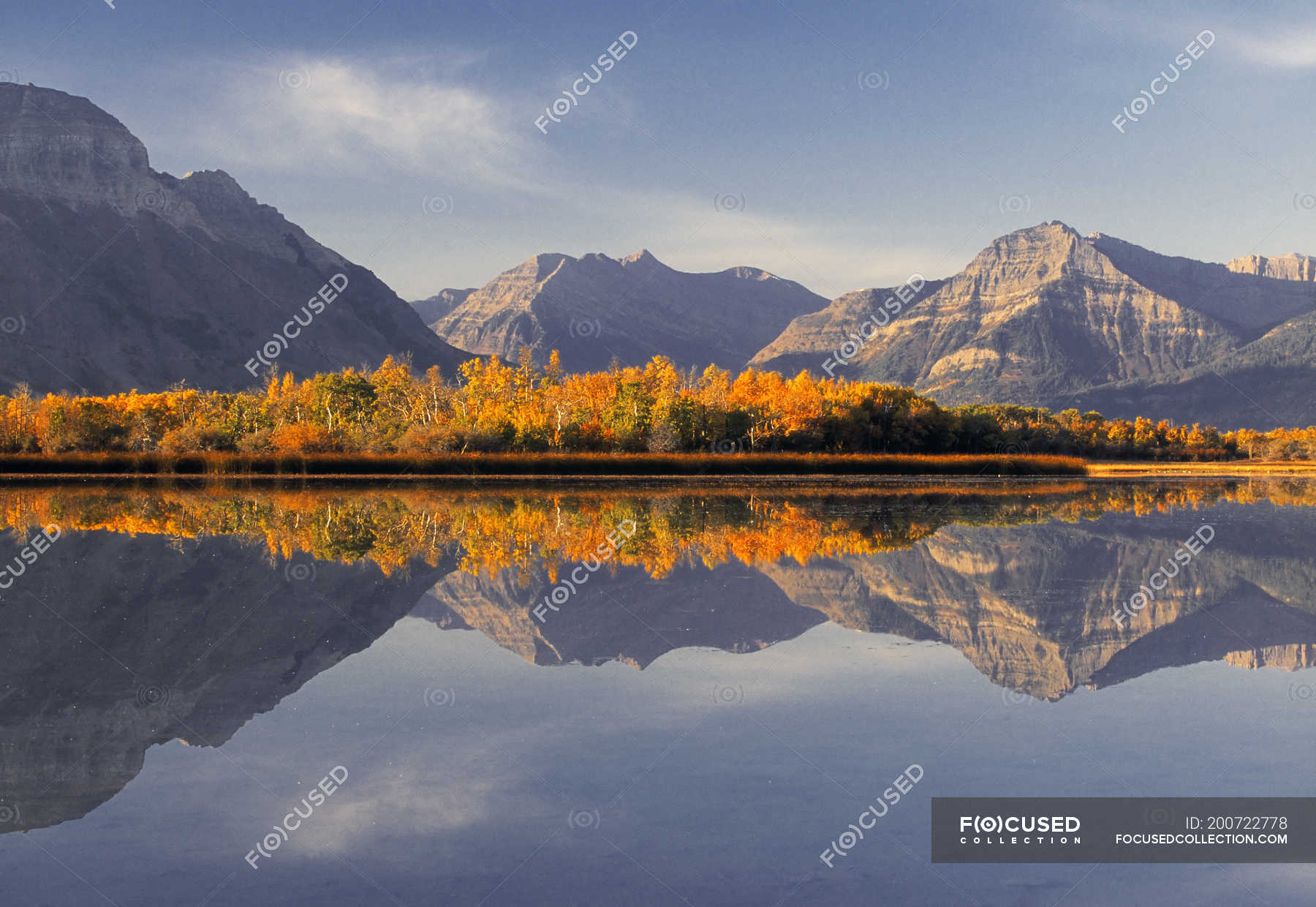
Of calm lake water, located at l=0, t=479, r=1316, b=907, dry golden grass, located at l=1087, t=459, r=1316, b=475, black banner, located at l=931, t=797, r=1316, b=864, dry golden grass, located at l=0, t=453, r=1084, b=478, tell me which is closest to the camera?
calm lake water, located at l=0, t=479, r=1316, b=907

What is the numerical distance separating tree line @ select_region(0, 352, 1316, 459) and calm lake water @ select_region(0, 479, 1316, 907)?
133 feet

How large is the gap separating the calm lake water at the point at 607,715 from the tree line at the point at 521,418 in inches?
1591

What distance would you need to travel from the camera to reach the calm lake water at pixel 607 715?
597 cm

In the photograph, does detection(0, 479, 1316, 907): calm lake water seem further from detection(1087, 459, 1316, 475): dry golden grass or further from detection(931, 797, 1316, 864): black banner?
detection(1087, 459, 1316, 475): dry golden grass

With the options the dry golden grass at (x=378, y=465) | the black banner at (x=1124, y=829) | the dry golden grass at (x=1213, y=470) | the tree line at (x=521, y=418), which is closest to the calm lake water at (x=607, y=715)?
the black banner at (x=1124, y=829)

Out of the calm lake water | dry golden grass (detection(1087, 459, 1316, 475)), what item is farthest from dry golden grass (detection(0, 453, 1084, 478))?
dry golden grass (detection(1087, 459, 1316, 475))

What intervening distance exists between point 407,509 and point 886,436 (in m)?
53.7

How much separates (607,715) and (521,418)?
5569cm

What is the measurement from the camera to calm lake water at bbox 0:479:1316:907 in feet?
19.6

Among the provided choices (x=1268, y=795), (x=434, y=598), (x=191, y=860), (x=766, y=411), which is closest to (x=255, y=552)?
(x=434, y=598)

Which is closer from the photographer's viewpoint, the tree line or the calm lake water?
the calm lake water

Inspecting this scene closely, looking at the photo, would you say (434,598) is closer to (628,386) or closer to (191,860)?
(191,860)

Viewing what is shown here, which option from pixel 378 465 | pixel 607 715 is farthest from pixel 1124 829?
pixel 378 465

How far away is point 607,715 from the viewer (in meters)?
8.98
